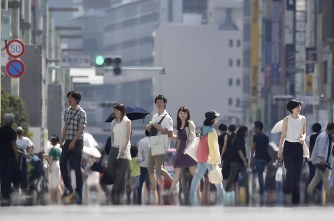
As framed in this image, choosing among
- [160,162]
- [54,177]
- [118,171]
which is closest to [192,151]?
[160,162]

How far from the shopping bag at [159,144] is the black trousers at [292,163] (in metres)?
1.87

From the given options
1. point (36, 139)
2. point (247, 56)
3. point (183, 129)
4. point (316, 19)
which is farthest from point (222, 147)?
point (247, 56)

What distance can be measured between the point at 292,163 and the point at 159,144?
6.96ft

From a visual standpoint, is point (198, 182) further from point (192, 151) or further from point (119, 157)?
point (119, 157)

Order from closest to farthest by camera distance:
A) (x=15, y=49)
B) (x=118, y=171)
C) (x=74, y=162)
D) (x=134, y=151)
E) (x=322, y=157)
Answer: (x=74, y=162) < (x=118, y=171) < (x=322, y=157) < (x=134, y=151) < (x=15, y=49)

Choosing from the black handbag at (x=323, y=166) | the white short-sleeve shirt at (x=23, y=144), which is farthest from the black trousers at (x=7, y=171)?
the black handbag at (x=323, y=166)

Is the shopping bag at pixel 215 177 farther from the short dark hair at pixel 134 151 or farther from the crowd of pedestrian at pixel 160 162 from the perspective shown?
the short dark hair at pixel 134 151

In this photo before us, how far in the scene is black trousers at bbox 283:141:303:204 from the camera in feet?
82.4

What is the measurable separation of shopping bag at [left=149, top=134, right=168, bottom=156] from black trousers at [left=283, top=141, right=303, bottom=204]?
6.13ft

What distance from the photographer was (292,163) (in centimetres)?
2517

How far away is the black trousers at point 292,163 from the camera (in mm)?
25109

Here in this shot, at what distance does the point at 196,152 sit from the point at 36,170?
5914 mm

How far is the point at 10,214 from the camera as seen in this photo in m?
19.2

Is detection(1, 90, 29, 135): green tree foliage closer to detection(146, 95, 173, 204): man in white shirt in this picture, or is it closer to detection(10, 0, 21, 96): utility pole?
detection(10, 0, 21, 96): utility pole
